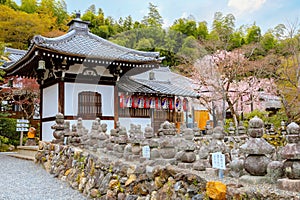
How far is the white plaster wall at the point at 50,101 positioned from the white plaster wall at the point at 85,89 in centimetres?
47

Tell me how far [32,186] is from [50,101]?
545cm

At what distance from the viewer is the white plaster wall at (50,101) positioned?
11117 mm

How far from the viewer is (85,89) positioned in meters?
11.4

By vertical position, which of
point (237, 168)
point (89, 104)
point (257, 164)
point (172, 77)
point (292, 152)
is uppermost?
point (172, 77)

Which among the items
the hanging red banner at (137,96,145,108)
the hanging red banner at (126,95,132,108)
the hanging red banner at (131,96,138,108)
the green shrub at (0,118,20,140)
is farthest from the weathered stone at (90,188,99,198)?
the green shrub at (0,118,20,140)

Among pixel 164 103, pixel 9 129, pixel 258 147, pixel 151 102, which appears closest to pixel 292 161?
pixel 258 147

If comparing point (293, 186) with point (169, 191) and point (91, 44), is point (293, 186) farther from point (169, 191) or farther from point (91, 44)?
point (91, 44)

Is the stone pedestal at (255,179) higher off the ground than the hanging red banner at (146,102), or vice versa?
the hanging red banner at (146,102)

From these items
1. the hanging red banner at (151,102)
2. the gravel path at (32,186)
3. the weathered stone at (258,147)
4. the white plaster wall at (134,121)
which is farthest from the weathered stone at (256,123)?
the hanging red banner at (151,102)

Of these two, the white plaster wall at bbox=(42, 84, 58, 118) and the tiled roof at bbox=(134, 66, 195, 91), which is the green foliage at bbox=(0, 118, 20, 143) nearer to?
the white plaster wall at bbox=(42, 84, 58, 118)

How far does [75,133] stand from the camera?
8219mm

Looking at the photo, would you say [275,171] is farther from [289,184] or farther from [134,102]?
[134,102]

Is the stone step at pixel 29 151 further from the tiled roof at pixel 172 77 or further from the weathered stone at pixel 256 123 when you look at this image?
the tiled roof at pixel 172 77

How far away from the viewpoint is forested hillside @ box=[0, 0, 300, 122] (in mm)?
15313
